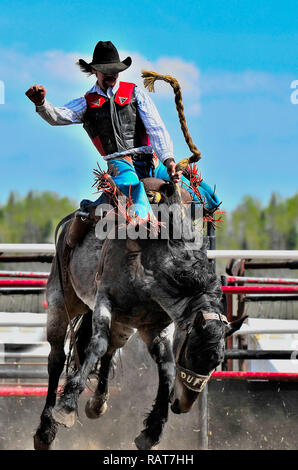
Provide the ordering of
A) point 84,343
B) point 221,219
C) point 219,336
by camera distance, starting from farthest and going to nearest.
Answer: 1. point 84,343
2. point 221,219
3. point 219,336

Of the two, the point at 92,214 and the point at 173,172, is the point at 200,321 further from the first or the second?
the point at 92,214

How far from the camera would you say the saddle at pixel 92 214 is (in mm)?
4426

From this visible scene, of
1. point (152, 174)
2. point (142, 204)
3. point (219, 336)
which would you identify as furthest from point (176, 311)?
point (152, 174)

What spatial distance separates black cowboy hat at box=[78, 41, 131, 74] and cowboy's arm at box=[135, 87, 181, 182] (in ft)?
0.66

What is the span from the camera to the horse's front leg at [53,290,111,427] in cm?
410

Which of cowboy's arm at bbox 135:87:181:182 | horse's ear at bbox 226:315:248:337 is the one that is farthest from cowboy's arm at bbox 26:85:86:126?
horse's ear at bbox 226:315:248:337

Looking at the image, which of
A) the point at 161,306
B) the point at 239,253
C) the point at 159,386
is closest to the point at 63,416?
the point at 159,386

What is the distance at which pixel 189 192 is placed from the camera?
453cm

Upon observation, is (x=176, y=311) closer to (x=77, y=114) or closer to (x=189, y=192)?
(x=189, y=192)

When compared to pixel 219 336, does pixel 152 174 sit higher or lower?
higher

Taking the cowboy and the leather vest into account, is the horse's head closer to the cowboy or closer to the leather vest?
the cowboy

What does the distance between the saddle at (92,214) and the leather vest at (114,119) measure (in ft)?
1.14

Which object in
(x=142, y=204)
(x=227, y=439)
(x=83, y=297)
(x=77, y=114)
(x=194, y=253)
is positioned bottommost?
(x=227, y=439)

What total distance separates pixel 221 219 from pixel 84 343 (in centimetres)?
147
